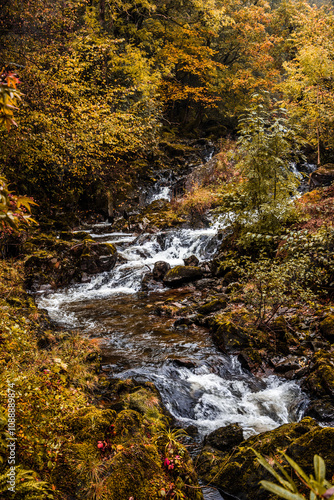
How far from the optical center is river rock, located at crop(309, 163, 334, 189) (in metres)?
12.2

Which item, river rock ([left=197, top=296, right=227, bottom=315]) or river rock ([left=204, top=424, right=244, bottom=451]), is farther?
river rock ([left=197, top=296, right=227, bottom=315])

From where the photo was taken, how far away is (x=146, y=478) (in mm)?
2273

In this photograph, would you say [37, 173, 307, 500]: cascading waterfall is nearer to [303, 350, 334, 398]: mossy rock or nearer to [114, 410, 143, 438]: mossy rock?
[303, 350, 334, 398]: mossy rock

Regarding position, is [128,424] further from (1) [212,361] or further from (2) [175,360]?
(1) [212,361]

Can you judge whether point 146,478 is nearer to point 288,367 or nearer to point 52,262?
A: point 288,367

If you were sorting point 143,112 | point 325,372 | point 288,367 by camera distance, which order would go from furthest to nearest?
1. point 143,112
2. point 288,367
3. point 325,372

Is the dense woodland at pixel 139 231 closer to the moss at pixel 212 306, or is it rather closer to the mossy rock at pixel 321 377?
the mossy rock at pixel 321 377

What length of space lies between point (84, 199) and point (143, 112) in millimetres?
6199

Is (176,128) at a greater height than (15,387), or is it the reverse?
(176,128)

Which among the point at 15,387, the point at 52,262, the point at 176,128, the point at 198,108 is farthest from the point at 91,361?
the point at 198,108

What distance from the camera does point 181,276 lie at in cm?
1063

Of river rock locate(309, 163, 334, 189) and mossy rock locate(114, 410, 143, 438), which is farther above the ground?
river rock locate(309, 163, 334, 189)

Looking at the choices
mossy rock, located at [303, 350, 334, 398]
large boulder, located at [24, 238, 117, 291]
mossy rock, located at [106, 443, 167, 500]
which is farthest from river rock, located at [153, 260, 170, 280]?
mossy rock, located at [106, 443, 167, 500]

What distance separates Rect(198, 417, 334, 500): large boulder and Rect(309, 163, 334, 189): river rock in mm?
11394
